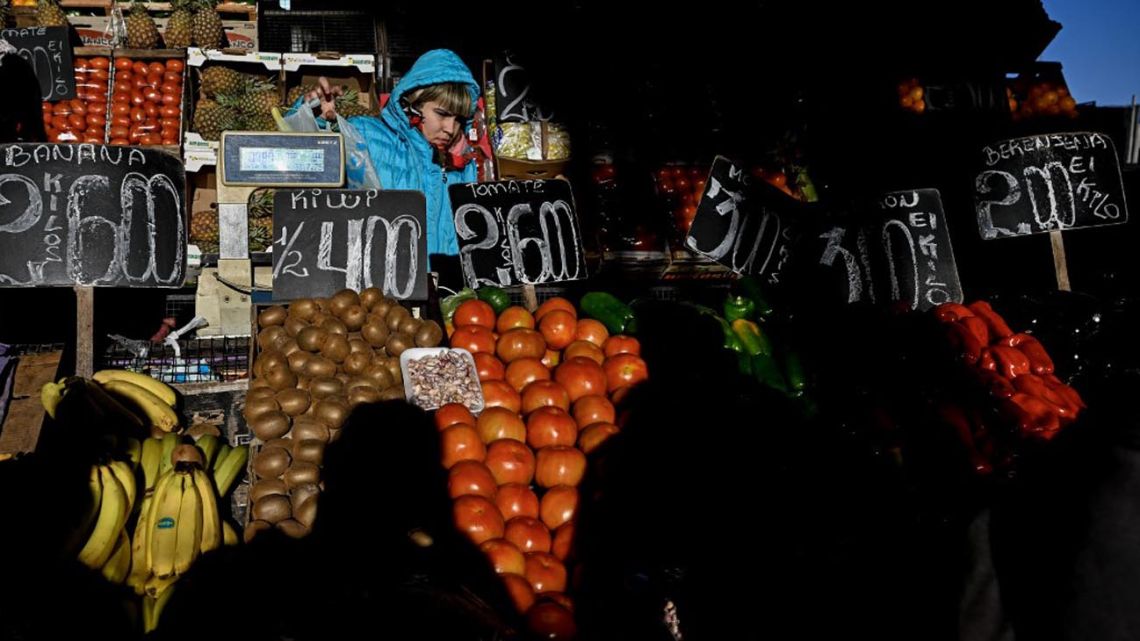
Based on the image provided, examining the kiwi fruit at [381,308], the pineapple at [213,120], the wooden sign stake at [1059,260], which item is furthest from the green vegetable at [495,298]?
the pineapple at [213,120]

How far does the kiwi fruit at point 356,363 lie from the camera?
10.5 feet

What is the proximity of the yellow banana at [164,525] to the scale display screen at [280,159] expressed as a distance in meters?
1.79

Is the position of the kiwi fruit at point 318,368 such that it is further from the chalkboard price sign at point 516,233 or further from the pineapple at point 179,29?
the pineapple at point 179,29

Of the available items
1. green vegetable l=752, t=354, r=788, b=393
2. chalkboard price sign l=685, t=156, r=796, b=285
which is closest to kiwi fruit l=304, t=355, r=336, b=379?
green vegetable l=752, t=354, r=788, b=393

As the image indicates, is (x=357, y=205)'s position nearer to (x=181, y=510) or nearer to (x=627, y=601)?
(x=181, y=510)

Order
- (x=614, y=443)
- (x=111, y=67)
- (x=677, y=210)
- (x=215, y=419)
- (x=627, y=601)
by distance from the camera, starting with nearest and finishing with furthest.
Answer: (x=627, y=601) → (x=614, y=443) → (x=215, y=419) → (x=677, y=210) → (x=111, y=67)

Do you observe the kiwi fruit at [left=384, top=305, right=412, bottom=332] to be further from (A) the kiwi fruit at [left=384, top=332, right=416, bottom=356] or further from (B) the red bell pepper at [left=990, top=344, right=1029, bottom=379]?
(B) the red bell pepper at [left=990, top=344, right=1029, bottom=379]

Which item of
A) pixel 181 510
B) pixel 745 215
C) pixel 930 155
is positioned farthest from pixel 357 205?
pixel 930 155

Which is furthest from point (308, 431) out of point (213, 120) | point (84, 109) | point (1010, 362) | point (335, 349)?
point (84, 109)

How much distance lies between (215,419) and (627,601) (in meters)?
2.52

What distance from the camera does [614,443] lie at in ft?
9.80

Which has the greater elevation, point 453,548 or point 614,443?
point 614,443

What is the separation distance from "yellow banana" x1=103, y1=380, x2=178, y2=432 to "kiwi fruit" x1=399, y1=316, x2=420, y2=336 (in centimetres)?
118

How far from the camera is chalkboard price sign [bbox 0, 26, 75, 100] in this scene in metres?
6.84
